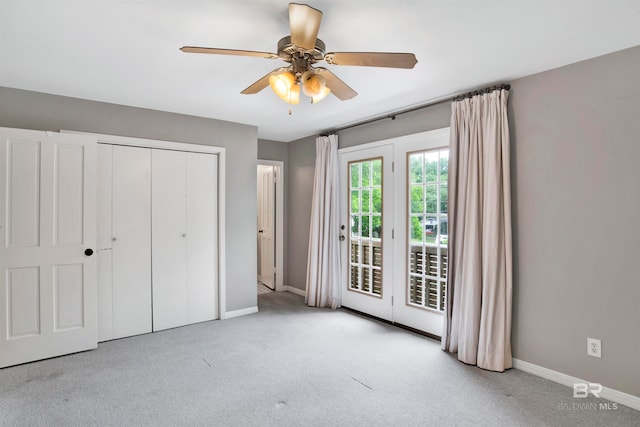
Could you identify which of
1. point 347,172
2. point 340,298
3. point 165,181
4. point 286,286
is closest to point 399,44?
point 347,172

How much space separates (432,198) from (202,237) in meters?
2.68

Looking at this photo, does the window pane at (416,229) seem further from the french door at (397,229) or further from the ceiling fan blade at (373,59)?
the ceiling fan blade at (373,59)

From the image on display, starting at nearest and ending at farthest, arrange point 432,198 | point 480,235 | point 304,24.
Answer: point 304,24
point 480,235
point 432,198

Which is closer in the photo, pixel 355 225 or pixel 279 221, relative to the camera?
pixel 355 225

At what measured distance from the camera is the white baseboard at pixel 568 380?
2277 millimetres

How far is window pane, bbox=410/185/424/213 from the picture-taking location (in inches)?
142

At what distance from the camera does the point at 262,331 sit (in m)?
3.71

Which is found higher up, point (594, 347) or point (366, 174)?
point (366, 174)

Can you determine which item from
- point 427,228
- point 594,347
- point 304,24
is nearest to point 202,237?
point 427,228

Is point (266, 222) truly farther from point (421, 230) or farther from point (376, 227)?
point (421, 230)

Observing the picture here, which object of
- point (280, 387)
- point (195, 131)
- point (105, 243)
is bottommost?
point (280, 387)

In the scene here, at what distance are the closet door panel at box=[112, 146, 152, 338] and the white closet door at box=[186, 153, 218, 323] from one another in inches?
17.6

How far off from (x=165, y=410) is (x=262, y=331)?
4.94ft

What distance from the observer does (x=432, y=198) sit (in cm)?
350
